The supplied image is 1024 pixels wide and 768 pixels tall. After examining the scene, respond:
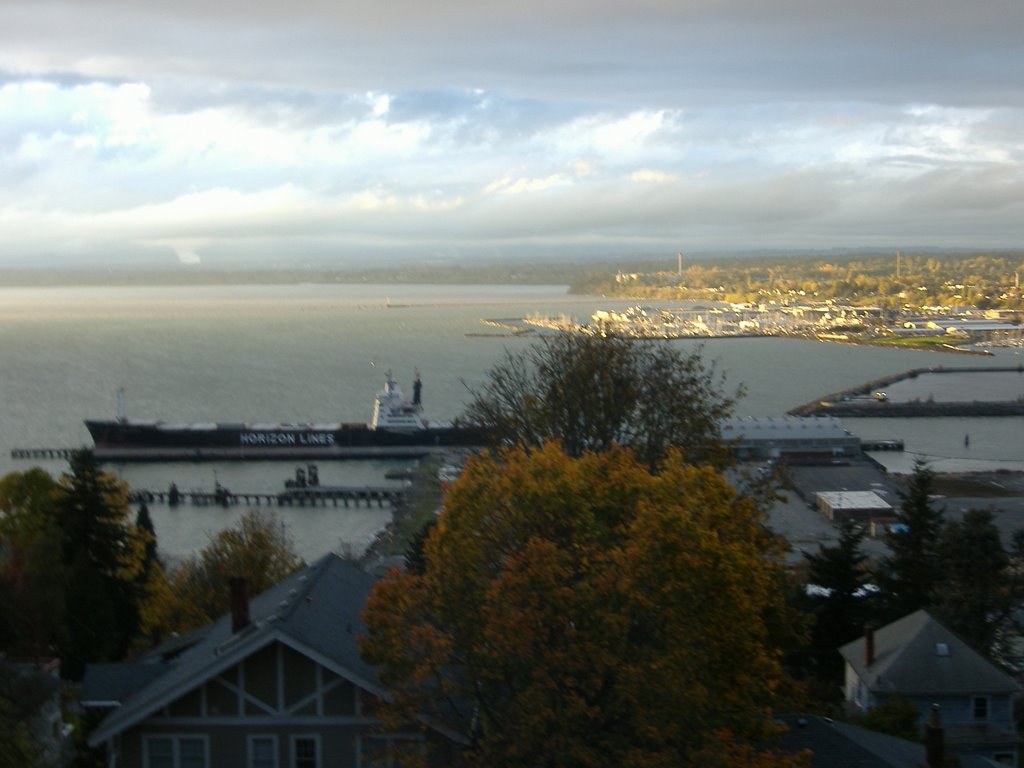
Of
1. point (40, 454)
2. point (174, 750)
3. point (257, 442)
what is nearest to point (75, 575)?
point (174, 750)

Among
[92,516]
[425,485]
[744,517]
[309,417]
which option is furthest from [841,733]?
[309,417]

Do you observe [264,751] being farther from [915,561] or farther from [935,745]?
[915,561]

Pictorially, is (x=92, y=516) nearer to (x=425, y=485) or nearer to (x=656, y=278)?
(x=425, y=485)

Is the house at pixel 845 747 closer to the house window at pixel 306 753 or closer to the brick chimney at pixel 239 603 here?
the house window at pixel 306 753

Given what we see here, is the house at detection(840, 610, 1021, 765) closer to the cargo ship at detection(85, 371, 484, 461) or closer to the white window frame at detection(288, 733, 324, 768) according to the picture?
the white window frame at detection(288, 733, 324, 768)

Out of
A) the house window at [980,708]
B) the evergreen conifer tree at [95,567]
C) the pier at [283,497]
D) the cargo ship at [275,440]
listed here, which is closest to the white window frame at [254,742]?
the house window at [980,708]

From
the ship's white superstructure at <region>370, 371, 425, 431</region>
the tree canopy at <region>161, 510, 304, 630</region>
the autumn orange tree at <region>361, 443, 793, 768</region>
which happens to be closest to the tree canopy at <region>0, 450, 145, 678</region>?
the tree canopy at <region>161, 510, 304, 630</region>
